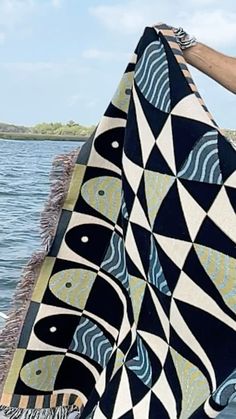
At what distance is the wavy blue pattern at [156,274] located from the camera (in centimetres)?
81

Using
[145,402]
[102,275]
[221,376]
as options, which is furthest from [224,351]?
[102,275]

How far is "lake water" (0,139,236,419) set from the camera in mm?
1517

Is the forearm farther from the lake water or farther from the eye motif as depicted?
the eye motif

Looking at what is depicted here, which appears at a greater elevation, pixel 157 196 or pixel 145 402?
pixel 157 196

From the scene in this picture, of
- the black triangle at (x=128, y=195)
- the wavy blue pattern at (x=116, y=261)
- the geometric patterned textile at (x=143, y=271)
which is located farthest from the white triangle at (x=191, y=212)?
the wavy blue pattern at (x=116, y=261)

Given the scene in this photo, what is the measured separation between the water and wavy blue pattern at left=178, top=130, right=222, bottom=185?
0.28m

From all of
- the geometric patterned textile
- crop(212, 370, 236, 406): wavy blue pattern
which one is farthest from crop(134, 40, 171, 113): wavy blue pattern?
crop(212, 370, 236, 406): wavy blue pattern

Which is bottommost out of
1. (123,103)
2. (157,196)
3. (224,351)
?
(224,351)

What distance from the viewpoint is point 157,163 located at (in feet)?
2.68

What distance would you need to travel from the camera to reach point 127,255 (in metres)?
0.89

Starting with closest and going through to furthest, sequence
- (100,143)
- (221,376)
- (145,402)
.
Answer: (221,376) → (145,402) → (100,143)

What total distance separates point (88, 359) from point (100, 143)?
0.34 meters

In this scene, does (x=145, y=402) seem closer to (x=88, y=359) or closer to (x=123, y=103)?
(x=88, y=359)

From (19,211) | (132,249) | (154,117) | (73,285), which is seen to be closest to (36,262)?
(73,285)
